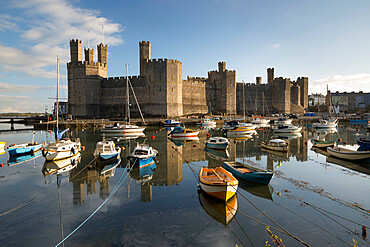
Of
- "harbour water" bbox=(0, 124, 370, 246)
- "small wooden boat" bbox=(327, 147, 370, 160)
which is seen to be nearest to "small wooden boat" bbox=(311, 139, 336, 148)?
"small wooden boat" bbox=(327, 147, 370, 160)

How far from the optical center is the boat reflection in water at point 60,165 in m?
13.0

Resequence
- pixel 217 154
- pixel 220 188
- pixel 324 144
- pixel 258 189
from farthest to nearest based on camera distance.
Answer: pixel 324 144
pixel 217 154
pixel 258 189
pixel 220 188

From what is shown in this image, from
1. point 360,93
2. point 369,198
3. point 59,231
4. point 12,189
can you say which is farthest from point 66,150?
point 360,93

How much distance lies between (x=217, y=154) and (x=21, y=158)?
1412 cm

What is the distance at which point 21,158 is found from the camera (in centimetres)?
1680

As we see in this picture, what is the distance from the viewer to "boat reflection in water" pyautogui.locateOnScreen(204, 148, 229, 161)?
54.5ft

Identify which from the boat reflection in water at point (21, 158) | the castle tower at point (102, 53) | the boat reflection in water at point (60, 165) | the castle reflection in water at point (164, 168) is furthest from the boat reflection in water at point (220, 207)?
the castle tower at point (102, 53)

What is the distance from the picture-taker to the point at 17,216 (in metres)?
7.56

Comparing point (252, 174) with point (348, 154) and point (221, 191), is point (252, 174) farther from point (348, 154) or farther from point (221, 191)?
point (348, 154)

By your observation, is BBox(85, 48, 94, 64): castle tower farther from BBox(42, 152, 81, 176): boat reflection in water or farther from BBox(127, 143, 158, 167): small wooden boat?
BBox(127, 143, 158, 167): small wooden boat

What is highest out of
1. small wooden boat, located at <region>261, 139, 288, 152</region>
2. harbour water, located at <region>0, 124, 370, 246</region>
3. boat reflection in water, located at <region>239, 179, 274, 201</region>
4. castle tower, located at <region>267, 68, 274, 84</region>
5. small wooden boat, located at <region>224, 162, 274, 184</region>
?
castle tower, located at <region>267, 68, 274, 84</region>

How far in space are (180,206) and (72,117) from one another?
45.5 metres

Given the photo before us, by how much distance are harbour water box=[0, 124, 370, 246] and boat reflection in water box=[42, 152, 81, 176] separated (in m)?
0.47

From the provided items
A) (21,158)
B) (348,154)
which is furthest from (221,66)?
(21,158)
